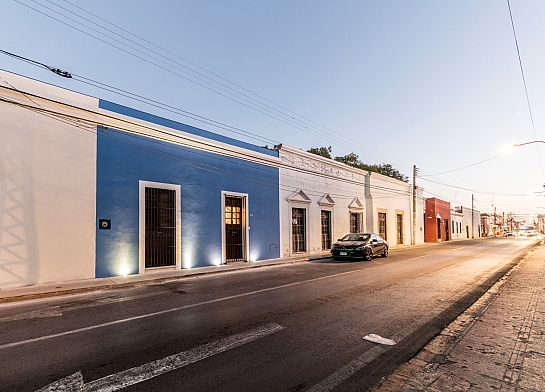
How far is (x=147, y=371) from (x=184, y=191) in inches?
431

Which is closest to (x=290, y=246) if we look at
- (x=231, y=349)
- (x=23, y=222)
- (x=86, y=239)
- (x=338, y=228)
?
(x=338, y=228)

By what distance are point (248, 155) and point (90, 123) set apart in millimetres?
7921

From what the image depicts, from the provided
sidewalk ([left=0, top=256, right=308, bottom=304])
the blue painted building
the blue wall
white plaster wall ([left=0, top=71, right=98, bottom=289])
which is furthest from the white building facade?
white plaster wall ([left=0, top=71, right=98, bottom=289])

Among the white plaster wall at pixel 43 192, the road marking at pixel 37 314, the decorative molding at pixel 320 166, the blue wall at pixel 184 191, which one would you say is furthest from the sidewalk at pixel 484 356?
the decorative molding at pixel 320 166

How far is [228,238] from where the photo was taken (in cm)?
1594

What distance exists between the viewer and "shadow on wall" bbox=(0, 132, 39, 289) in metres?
9.27

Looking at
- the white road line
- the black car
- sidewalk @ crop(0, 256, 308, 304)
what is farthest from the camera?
the black car

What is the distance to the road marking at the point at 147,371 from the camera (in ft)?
10.8

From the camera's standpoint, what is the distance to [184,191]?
14039mm

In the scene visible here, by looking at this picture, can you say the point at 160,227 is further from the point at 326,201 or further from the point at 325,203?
the point at 326,201

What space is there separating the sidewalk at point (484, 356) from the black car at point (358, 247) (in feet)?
A: 32.9

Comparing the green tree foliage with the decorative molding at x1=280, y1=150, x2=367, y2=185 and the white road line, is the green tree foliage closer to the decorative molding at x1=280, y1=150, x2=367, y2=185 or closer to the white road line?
the decorative molding at x1=280, y1=150, x2=367, y2=185

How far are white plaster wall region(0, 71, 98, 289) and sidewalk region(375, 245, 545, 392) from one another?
10.7m

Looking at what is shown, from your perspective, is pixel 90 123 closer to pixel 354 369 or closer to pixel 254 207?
pixel 254 207
